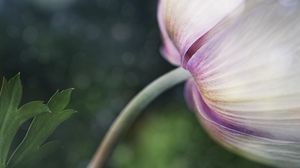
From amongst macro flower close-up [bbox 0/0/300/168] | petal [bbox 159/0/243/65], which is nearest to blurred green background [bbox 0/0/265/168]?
macro flower close-up [bbox 0/0/300/168]

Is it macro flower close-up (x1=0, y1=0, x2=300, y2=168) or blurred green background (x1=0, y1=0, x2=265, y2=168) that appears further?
blurred green background (x1=0, y1=0, x2=265, y2=168)

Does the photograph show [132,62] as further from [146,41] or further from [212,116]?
[212,116]

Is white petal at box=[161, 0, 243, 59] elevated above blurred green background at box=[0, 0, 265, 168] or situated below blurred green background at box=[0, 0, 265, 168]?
above

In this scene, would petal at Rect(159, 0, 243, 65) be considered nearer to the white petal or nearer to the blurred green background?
the white petal

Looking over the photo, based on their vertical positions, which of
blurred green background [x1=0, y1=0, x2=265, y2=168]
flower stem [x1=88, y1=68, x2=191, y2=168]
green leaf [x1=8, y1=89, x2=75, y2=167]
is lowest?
blurred green background [x1=0, y1=0, x2=265, y2=168]

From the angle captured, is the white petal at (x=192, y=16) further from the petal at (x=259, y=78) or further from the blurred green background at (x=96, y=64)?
the blurred green background at (x=96, y=64)

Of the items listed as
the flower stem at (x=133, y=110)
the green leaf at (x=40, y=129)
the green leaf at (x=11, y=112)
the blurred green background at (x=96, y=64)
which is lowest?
the blurred green background at (x=96, y=64)

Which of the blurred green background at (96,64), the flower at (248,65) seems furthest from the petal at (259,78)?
the blurred green background at (96,64)

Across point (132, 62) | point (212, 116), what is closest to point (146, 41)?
point (132, 62)
